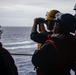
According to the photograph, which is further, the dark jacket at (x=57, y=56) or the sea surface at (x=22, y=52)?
the sea surface at (x=22, y=52)

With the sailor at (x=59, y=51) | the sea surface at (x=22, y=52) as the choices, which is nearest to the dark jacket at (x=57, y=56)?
the sailor at (x=59, y=51)

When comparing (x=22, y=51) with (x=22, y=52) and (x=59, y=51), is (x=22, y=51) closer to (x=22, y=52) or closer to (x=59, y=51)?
(x=22, y=52)

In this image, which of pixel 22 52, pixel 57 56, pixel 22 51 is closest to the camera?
pixel 57 56

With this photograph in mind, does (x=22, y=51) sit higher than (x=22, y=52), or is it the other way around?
(x=22, y=52)

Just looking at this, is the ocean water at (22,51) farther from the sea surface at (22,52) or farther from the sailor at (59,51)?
the sailor at (59,51)

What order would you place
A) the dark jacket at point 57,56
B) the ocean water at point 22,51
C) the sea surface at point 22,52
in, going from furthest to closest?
the ocean water at point 22,51
the sea surface at point 22,52
the dark jacket at point 57,56

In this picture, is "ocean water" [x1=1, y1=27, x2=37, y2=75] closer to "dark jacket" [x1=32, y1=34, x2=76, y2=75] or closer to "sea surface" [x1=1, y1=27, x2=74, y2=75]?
"sea surface" [x1=1, y1=27, x2=74, y2=75]

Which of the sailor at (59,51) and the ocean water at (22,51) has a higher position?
the sailor at (59,51)

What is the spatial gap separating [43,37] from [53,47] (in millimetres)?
541

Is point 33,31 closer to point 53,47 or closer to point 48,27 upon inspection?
point 48,27

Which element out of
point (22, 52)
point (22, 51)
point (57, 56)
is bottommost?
point (22, 51)

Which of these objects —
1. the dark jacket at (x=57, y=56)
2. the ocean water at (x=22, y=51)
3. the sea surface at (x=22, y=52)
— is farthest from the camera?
the ocean water at (x=22, y=51)

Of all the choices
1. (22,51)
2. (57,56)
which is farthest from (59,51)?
(22,51)

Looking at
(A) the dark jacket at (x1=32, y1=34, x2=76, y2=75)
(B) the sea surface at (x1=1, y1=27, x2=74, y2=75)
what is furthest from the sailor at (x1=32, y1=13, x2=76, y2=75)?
(B) the sea surface at (x1=1, y1=27, x2=74, y2=75)
